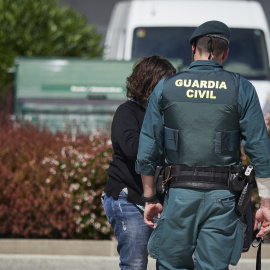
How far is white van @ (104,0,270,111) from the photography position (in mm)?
11203

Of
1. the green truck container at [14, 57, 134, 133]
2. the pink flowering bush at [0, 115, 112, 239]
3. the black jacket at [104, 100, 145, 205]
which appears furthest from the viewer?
the green truck container at [14, 57, 134, 133]

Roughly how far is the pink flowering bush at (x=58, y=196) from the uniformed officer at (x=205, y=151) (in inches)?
149

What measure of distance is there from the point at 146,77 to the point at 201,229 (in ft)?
3.36

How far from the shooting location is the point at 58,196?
7.79 meters

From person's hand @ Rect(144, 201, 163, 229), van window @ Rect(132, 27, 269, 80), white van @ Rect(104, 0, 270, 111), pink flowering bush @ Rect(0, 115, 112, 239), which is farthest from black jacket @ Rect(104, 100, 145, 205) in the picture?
van window @ Rect(132, 27, 269, 80)

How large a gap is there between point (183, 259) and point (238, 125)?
0.72 meters

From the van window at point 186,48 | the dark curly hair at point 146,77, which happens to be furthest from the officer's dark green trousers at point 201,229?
the van window at point 186,48

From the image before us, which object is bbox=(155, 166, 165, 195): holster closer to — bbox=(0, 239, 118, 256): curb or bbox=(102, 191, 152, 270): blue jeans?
bbox=(102, 191, 152, 270): blue jeans

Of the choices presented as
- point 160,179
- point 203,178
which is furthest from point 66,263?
point 203,178

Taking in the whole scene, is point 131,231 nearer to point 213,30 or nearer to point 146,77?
point 146,77

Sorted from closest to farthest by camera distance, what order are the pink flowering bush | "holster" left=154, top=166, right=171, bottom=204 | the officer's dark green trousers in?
the officer's dark green trousers
"holster" left=154, top=166, right=171, bottom=204
the pink flowering bush

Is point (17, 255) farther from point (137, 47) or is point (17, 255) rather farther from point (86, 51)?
point (86, 51)

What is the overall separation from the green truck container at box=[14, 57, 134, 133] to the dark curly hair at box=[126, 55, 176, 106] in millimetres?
5879

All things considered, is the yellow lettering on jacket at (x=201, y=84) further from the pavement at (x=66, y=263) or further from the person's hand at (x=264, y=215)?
the pavement at (x=66, y=263)
